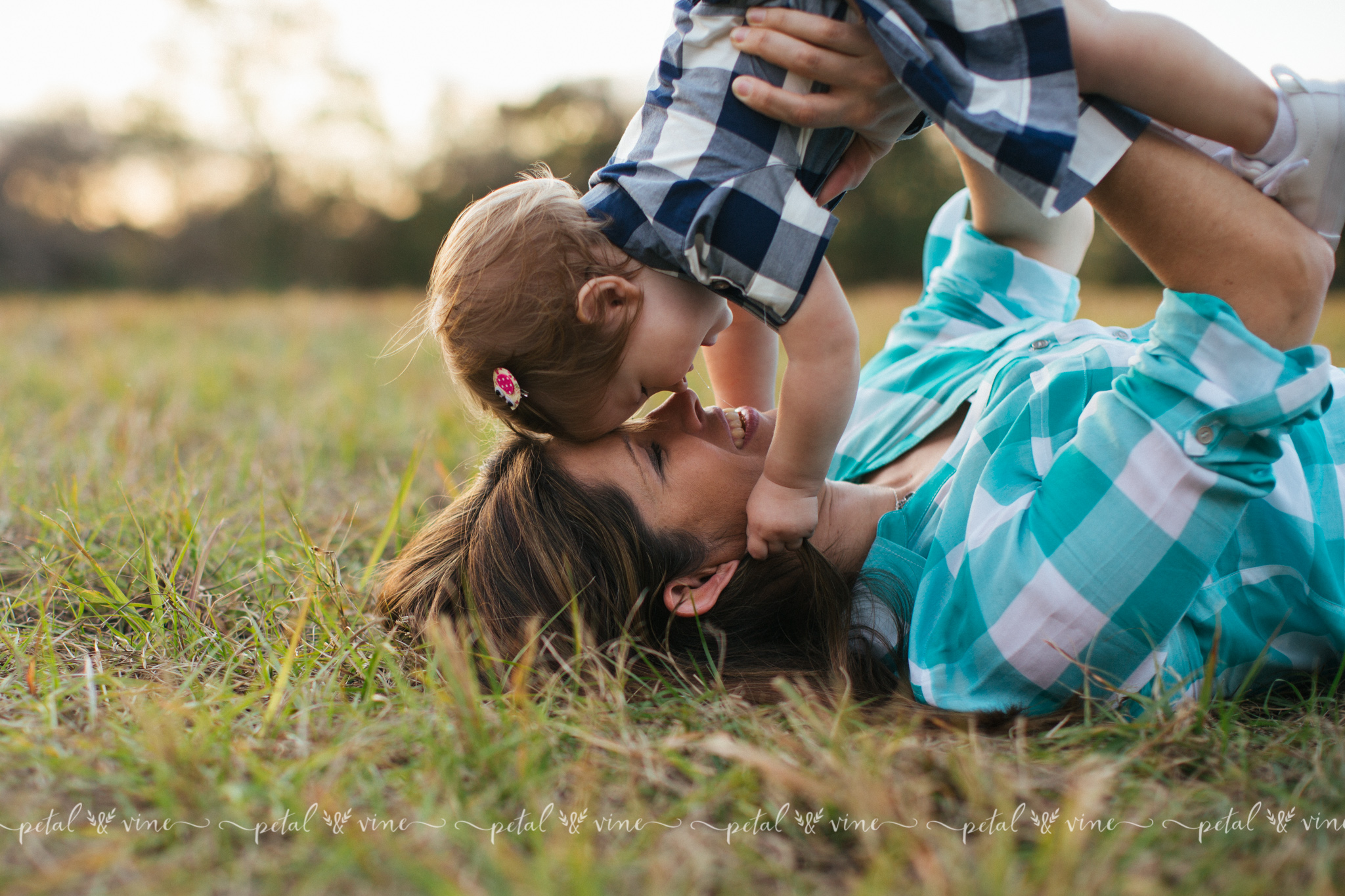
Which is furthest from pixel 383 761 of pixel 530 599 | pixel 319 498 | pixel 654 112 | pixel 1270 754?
pixel 319 498

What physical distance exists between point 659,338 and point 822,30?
550 millimetres

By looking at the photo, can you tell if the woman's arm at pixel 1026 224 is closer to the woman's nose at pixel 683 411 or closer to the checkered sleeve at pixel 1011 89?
the checkered sleeve at pixel 1011 89

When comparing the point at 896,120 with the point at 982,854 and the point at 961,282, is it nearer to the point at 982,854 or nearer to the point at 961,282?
the point at 961,282

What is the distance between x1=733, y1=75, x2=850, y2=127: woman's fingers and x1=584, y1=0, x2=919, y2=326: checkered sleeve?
1.2 inches

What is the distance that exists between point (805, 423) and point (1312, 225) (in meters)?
0.80

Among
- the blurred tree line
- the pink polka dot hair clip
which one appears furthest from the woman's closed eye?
the blurred tree line

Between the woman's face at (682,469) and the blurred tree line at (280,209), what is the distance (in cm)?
1242

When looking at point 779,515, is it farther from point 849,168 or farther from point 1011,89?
point 1011,89

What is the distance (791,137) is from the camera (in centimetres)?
138

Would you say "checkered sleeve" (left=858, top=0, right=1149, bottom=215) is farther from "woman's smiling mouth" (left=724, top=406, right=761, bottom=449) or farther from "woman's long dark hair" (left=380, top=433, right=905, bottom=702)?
"woman's long dark hair" (left=380, top=433, right=905, bottom=702)

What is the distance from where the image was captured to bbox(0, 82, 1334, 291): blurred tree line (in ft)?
45.6

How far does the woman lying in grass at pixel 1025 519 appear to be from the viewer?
3.93ft

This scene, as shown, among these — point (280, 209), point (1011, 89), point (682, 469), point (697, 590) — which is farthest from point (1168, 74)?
point (280, 209)

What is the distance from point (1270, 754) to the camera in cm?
118
